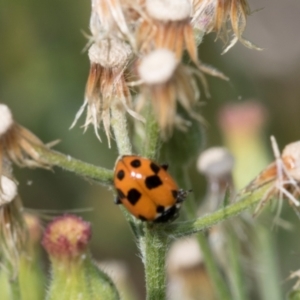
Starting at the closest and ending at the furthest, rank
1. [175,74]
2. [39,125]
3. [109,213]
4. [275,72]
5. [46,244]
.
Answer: [175,74]
[46,244]
[39,125]
[109,213]
[275,72]

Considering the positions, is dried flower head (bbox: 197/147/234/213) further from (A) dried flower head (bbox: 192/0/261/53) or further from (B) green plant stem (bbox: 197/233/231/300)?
(A) dried flower head (bbox: 192/0/261/53)

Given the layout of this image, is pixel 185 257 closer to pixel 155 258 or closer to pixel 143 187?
pixel 155 258

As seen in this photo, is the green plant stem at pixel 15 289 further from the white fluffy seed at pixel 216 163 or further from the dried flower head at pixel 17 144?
the white fluffy seed at pixel 216 163

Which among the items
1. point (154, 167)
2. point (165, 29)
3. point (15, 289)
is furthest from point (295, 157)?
point (15, 289)

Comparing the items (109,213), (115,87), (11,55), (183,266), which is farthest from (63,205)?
(115,87)

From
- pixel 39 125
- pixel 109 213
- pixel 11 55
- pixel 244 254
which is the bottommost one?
pixel 244 254

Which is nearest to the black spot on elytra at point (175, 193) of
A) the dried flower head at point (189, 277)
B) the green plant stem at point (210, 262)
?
the green plant stem at point (210, 262)

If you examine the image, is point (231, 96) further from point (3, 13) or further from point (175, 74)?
point (175, 74)
